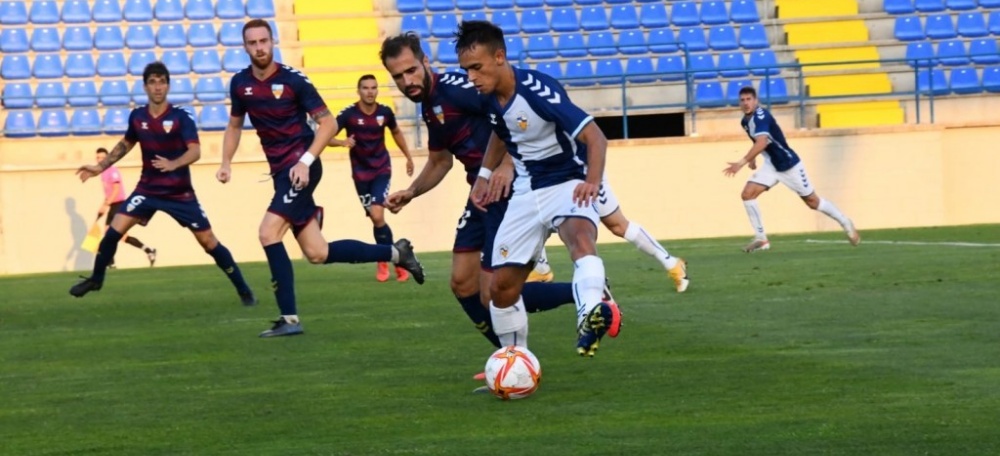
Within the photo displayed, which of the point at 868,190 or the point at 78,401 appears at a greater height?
the point at 78,401

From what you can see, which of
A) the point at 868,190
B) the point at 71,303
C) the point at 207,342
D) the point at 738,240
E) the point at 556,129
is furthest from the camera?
the point at 868,190

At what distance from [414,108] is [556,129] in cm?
1881

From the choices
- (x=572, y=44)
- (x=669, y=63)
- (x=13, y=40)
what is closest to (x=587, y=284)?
(x=669, y=63)

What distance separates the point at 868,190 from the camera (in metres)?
24.9

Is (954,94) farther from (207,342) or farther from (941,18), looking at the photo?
(207,342)

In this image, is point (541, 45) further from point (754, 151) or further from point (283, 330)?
point (283, 330)

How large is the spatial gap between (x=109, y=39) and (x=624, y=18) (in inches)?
342

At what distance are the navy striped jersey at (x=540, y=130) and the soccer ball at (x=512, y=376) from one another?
819mm

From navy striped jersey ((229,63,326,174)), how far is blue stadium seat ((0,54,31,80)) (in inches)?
645

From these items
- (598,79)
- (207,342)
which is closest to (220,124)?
(598,79)

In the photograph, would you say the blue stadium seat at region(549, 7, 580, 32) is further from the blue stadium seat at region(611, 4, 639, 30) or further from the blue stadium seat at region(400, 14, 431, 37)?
the blue stadium seat at region(400, 14, 431, 37)

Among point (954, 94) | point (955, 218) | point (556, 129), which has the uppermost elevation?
point (556, 129)

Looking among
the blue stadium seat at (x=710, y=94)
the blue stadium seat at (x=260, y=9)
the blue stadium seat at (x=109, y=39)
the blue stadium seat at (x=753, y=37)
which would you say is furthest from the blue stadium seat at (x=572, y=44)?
the blue stadium seat at (x=109, y=39)

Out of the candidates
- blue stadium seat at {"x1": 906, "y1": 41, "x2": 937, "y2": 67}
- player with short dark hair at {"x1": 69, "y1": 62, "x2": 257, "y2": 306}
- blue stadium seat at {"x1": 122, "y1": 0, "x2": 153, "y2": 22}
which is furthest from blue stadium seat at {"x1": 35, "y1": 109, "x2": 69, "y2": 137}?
blue stadium seat at {"x1": 906, "y1": 41, "x2": 937, "y2": 67}
